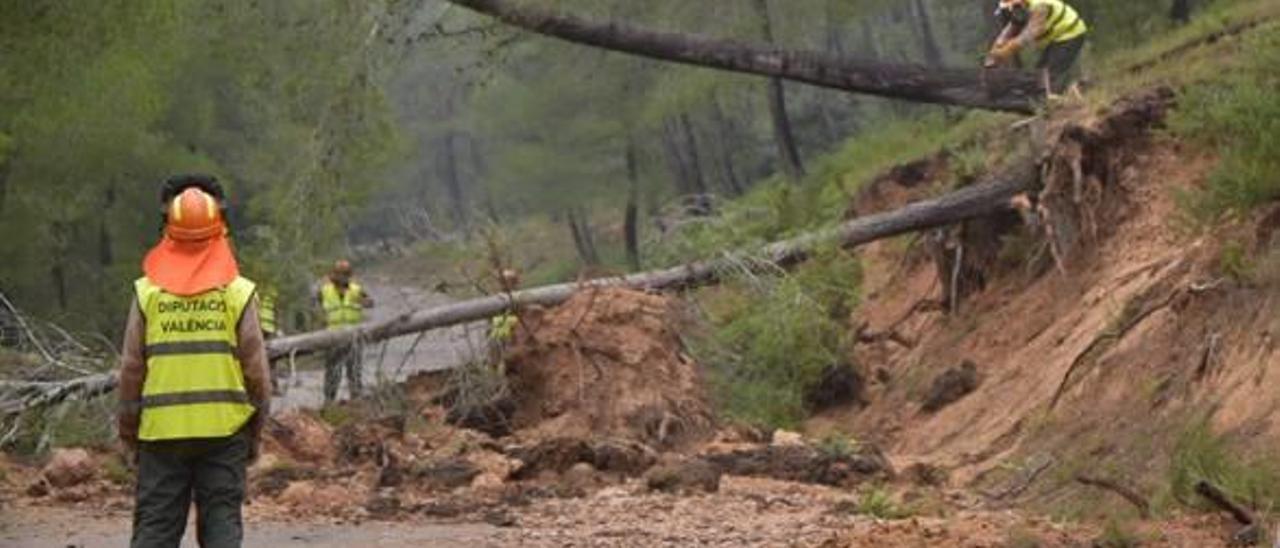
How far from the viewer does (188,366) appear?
6523 mm

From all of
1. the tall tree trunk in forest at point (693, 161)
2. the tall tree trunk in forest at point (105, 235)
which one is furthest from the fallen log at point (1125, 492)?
the tall tree trunk in forest at point (693, 161)

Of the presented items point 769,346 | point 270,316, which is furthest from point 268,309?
point 769,346

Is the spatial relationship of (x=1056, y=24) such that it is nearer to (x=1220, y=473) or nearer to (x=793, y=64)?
(x=793, y=64)

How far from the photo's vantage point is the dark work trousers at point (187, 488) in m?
6.59

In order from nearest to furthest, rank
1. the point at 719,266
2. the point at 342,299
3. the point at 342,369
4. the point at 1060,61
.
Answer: the point at 719,266, the point at 342,369, the point at 342,299, the point at 1060,61

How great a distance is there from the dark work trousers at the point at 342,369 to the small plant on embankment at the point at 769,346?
2.68 metres

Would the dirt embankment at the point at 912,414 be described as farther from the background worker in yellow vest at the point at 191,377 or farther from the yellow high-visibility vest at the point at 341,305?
the background worker in yellow vest at the point at 191,377

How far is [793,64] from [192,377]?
1019 centimetres

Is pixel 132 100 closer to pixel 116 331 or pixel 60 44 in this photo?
pixel 116 331

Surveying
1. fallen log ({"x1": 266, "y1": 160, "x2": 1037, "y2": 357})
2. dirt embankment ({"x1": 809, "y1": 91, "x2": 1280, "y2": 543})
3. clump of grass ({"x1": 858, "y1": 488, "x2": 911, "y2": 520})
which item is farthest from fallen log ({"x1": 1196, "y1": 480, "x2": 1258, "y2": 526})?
fallen log ({"x1": 266, "y1": 160, "x2": 1037, "y2": 357})

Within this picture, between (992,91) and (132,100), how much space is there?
17.6m

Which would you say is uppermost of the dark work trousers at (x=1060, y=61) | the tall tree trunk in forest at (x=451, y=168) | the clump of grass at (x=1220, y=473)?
the tall tree trunk in forest at (x=451, y=168)

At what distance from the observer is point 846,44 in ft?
200

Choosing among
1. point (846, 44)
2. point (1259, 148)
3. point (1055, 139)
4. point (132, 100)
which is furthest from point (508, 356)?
point (846, 44)
